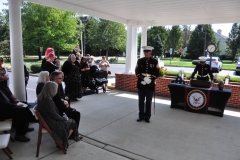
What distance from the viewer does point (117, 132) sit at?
11.8 ft

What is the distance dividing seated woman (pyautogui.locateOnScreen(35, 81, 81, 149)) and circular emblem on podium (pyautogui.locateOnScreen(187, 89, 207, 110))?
334cm

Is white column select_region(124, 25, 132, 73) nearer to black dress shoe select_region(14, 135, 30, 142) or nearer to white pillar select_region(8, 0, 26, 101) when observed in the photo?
white pillar select_region(8, 0, 26, 101)

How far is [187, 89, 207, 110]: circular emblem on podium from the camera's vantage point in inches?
186

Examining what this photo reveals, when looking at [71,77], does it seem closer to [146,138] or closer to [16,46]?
[16,46]

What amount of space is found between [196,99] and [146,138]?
2133 millimetres

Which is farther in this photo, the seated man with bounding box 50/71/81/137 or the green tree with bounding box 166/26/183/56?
the green tree with bounding box 166/26/183/56

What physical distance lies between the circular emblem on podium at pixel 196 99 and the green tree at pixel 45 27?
15.9m

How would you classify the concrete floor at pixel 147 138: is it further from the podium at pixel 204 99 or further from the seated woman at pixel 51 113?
the seated woman at pixel 51 113

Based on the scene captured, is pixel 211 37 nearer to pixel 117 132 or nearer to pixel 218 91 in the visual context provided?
pixel 218 91

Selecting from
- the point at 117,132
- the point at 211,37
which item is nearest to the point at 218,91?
the point at 117,132

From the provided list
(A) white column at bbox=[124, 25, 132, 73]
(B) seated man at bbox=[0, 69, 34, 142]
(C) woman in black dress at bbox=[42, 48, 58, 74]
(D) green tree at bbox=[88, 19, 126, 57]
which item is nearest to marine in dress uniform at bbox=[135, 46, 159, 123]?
(C) woman in black dress at bbox=[42, 48, 58, 74]

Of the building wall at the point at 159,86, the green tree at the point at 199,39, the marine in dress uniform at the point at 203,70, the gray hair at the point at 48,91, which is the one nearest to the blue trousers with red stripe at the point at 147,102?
the marine in dress uniform at the point at 203,70

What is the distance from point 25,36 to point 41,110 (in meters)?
18.3

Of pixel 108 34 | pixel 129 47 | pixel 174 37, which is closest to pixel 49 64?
pixel 129 47
